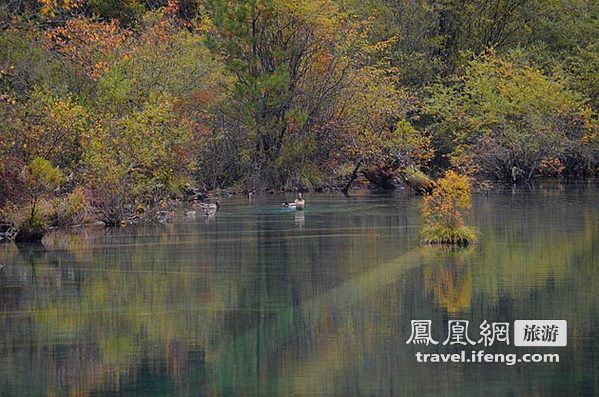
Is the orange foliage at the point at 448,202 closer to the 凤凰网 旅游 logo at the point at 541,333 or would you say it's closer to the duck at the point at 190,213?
the 凤凰网 旅游 logo at the point at 541,333

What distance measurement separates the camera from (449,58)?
65.8 meters

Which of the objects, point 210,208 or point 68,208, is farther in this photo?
point 210,208

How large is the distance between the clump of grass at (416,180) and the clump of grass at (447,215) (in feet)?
62.1

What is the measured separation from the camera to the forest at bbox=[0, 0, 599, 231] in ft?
109

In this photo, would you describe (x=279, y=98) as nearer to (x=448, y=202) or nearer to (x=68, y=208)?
(x=68, y=208)

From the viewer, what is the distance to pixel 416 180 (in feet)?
160

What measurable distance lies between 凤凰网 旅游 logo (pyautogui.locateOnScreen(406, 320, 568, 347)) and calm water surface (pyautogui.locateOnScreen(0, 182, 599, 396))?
154 millimetres

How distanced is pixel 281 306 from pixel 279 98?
32069 mm

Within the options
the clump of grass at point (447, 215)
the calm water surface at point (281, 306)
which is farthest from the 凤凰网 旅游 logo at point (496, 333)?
the clump of grass at point (447, 215)

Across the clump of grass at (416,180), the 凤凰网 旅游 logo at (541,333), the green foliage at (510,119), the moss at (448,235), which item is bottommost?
the 凤凰网 旅游 logo at (541,333)

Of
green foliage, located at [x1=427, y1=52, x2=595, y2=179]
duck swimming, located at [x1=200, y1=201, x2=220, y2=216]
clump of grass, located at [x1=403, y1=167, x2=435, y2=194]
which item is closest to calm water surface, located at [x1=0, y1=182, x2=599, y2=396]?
duck swimming, located at [x1=200, y1=201, x2=220, y2=216]

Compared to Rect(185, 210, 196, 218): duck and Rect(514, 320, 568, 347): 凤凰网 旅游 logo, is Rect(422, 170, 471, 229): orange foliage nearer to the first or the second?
Rect(514, 320, 568, 347): 凤凰网 旅游 logo

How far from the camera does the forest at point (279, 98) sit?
3316 cm

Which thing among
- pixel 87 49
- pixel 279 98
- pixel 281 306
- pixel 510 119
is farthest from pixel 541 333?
pixel 510 119
